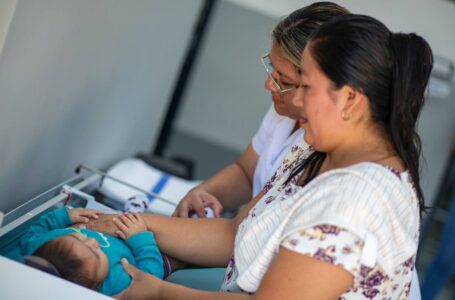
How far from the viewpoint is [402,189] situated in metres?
1.54

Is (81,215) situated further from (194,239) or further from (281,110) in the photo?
(281,110)

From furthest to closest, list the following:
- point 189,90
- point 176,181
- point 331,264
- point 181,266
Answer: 1. point 189,90
2. point 176,181
3. point 181,266
4. point 331,264

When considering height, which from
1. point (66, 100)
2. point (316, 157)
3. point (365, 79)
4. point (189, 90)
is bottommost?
point (189, 90)

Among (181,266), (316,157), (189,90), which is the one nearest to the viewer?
(316,157)

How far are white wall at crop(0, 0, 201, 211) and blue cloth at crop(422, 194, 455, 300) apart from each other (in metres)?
1.63

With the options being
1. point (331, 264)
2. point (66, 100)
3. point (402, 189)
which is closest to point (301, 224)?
point (331, 264)

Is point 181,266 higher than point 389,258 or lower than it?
lower

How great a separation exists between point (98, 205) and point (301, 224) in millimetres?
924

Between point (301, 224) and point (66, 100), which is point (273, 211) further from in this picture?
point (66, 100)

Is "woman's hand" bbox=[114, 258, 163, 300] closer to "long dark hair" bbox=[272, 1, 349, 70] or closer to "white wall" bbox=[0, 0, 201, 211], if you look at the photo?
"white wall" bbox=[0, 0, 201, 211]

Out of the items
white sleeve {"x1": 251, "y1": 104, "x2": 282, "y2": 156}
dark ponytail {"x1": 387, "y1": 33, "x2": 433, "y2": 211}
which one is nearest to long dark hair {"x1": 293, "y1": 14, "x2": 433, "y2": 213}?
dark ponytail {"x1": 387, "y1": 33, "x2": 433, "y2": 211}

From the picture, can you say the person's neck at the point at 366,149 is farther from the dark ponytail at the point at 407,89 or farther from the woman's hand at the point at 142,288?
the woman's hand at the point at 142,288

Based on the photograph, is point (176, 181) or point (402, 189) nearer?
point (402, 189)

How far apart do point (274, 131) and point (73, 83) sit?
652 mm
